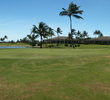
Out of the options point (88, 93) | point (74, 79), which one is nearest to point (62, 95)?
point (88, 93)

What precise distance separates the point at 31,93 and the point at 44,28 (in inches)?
2201

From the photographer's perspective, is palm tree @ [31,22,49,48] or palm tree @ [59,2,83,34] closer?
palm tree @ [59,2,83,34]

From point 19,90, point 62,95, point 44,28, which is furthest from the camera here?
point 44,28

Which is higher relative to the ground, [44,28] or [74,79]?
[44,28]

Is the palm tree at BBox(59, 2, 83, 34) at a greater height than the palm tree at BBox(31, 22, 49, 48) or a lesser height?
greater

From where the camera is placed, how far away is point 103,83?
760 centimetres

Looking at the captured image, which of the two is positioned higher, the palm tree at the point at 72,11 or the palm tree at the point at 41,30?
the palm tree at the point at 72,11

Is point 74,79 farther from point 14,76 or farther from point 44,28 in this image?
point 44,28

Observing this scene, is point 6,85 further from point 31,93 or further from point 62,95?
point 62,95

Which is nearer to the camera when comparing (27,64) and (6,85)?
(6,85)

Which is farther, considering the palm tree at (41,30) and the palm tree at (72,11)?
the palm tree at (41,30)

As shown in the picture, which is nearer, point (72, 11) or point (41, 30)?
point (72, 11)

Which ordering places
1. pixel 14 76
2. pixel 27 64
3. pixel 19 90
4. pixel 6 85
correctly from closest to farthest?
pixel 19 90, pixel 6 85, pixel 14 76, pixel 27 64

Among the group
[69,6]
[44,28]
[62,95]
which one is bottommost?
[62,95]
